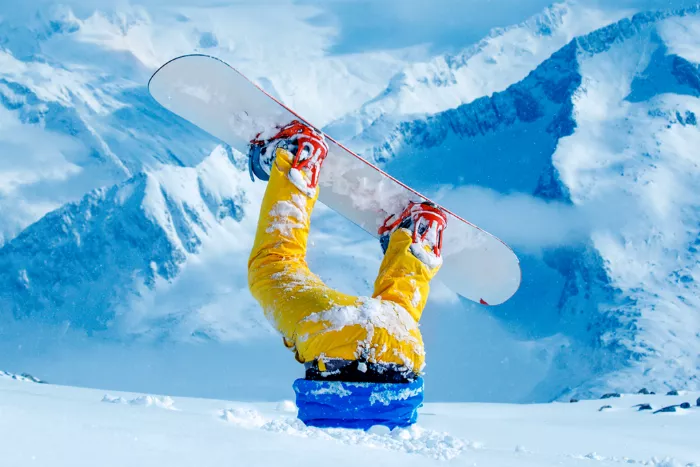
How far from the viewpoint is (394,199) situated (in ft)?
27.1

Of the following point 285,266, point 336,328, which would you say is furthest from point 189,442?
point 285,266

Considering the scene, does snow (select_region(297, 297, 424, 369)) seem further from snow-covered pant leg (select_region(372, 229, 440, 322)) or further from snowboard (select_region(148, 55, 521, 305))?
snowboard (select_region(148, 55, 521, 305))

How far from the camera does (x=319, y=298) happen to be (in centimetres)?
474

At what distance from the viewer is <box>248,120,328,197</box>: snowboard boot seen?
6.39 metres

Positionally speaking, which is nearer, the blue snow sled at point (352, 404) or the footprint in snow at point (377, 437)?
the footprint in snow at point (377, 437)

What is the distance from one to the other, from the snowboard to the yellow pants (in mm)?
1929

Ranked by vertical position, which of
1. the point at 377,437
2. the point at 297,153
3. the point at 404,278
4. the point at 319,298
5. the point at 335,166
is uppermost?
the point at 335,166

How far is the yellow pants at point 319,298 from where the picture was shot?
4.56 metres

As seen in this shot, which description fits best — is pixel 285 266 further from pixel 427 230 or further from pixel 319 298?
pixel 427 230

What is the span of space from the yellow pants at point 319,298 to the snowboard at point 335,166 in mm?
1929

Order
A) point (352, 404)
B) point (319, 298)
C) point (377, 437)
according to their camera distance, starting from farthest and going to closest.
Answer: point (319, 298)
point (352, 404)
point (377, 437)

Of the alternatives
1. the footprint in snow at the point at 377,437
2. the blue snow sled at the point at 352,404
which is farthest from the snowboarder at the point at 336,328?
the footprint in snow at the point at 377,437

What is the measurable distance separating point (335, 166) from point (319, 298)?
12.9 feet

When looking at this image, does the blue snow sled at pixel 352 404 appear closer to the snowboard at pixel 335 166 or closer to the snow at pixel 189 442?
the snow at pixel 189 442
